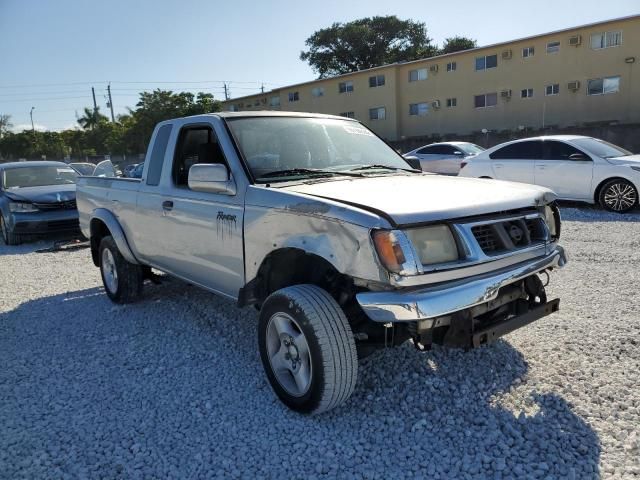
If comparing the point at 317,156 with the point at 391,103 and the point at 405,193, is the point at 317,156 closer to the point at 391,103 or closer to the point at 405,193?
the point at 405,193

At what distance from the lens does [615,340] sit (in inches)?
151

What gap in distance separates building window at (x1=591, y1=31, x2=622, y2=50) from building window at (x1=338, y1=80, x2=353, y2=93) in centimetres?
1665

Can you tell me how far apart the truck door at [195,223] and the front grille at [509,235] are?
1.61 meters

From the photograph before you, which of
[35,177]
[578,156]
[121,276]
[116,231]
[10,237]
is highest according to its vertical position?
[35,177]

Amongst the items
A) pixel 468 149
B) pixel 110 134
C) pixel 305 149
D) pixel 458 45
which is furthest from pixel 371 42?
pixel 305 149

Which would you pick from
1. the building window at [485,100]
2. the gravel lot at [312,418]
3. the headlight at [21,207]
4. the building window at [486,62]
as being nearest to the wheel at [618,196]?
the gravel lot at [312,418]

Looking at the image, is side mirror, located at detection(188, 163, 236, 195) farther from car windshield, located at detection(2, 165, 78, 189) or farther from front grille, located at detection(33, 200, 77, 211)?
car windshield, located at detection(2, 165, 78, 189)

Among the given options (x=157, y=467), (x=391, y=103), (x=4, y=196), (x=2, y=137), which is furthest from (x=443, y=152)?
(x=2, y=137)

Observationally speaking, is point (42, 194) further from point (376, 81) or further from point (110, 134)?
point (110, 134)

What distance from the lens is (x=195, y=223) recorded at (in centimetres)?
392

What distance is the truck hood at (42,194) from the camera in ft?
32.0

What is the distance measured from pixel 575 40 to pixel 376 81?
13.6m

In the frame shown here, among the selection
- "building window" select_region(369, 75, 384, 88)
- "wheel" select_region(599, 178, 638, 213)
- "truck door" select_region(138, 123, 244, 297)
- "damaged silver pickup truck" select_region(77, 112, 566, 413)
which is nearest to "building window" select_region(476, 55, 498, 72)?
"building window" select_region(369, 75, 384, 88)

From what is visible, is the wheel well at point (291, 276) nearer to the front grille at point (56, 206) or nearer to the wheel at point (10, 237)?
the front grille at point (56, 206)
